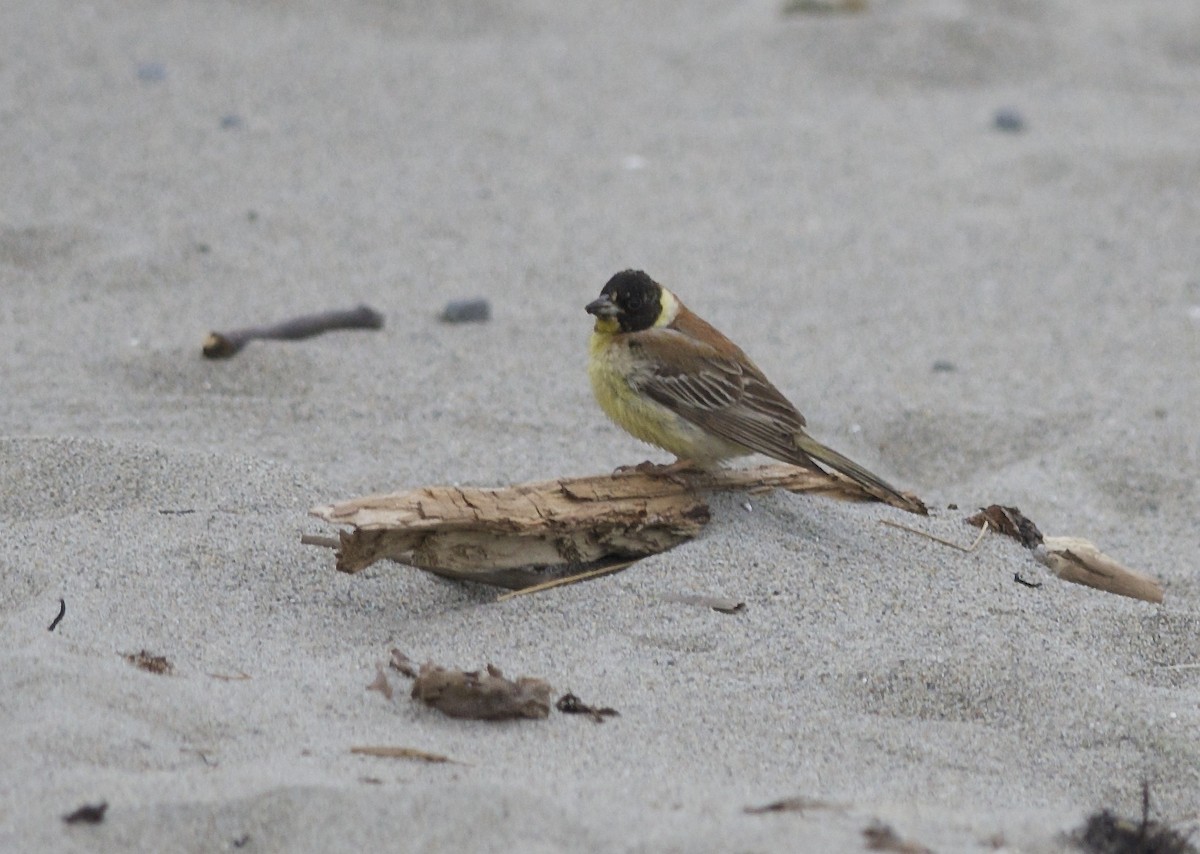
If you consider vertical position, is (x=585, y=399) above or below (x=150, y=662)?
below

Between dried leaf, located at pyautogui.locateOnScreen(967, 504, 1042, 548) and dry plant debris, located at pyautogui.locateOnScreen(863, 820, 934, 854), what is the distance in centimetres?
222

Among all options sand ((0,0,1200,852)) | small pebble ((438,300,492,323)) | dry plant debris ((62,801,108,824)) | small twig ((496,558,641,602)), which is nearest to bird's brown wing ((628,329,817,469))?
sand ((0,0,1200,852))

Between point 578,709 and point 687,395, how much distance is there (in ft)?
5.26

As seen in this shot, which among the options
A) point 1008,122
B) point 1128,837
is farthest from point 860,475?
point 1008,122

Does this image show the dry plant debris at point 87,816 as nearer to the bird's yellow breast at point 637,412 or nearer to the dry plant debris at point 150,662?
the dry plant debris at point 150,662

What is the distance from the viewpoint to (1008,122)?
1105 centimetres

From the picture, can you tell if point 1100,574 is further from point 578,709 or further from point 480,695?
point 480,695

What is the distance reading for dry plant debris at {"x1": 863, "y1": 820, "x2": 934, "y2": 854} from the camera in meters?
3.30

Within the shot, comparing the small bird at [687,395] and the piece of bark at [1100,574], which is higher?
the small bird at [687,395]

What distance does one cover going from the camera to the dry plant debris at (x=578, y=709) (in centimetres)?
401

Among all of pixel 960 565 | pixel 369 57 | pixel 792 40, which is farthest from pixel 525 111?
pixel 960 565

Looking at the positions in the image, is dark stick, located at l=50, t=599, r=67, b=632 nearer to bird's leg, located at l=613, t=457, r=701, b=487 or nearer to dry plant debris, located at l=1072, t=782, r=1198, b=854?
bird's leg, located at l=613, t=457, r=701, b=487

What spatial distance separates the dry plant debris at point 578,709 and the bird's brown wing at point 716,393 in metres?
1.44

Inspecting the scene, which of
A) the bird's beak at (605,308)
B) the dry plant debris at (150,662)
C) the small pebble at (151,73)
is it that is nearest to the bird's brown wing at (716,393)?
the bird's beak at (605,308)
